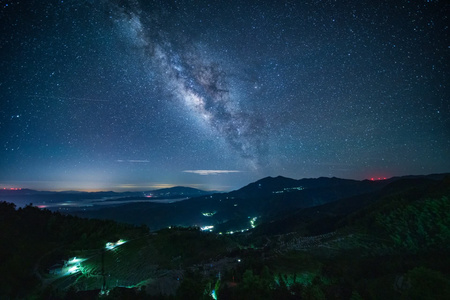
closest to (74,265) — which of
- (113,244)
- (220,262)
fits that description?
(113,244)

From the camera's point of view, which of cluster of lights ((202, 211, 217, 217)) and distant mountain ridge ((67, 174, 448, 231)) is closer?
distant mountain ridge ((67, 174, 448, 231))

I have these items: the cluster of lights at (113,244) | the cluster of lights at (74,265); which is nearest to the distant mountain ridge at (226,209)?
the cluster of lights at (113,244)

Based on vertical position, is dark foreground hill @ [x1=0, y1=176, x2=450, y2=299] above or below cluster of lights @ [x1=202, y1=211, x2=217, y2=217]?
above

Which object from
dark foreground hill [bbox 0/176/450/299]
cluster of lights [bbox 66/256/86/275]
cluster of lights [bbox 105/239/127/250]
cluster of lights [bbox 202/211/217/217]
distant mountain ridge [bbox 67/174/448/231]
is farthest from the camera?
cluster of lights [bbox 202/211/217/217]

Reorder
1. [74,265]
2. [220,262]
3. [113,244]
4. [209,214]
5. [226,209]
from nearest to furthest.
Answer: [74,265], [220,262], [113,244], [209,214], [226,209]

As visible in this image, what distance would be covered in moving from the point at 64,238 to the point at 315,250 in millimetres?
40272

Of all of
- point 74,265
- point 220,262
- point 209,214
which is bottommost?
point 209,214

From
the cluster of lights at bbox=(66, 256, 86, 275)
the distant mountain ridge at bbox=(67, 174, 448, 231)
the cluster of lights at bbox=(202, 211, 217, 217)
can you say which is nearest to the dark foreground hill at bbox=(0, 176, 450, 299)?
the cluster of lights at bbox=(66, 256, 86, 275)

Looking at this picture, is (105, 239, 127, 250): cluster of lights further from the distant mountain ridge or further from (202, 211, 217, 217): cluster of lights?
(202, 211, 217, 217): cluster of lights

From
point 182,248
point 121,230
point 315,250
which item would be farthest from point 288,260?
point 121,230

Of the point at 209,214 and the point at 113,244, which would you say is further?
the point at 209,214

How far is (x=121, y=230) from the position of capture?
45156 millimetres

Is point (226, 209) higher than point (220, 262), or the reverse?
point (220, 262)

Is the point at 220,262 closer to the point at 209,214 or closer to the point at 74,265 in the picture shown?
the point at 74,265
